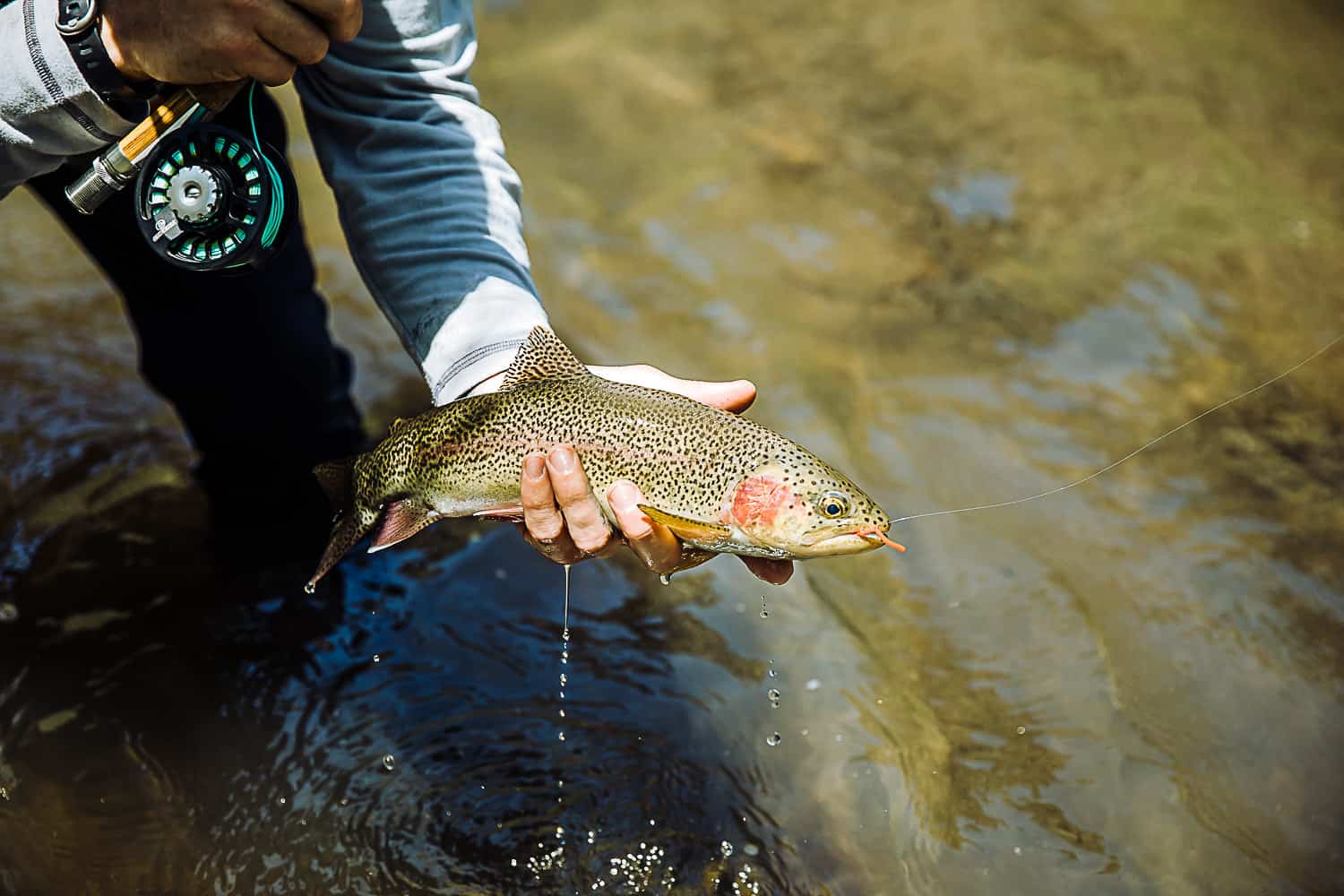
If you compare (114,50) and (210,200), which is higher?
(114,50)

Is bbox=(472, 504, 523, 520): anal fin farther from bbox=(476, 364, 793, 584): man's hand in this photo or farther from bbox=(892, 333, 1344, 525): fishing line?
bbox=(892, 333, 1344, 525): fishing line

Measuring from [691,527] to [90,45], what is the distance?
63.4 inches

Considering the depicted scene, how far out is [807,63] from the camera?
6.75m

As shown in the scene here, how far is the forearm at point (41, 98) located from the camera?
249 cm

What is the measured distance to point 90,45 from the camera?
2.48 metres

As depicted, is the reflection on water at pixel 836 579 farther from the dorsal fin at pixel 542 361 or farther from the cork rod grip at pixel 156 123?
the cork rod grip at pixel 156 123

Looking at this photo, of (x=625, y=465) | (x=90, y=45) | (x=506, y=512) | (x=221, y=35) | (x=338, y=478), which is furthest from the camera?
(x=338, y=478)

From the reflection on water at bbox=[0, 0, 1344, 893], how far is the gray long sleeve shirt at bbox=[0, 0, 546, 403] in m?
Answer: 1.32

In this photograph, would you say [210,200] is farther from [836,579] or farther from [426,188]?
[836,579]

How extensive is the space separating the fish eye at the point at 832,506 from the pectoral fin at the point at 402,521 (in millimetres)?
1018

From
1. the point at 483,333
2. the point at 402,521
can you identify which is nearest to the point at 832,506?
the point at 483,333

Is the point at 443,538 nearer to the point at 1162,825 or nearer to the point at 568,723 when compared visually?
the point at 568,723

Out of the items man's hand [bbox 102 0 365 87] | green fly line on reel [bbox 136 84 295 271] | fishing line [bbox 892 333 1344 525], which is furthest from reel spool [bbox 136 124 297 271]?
fishing line [bbox 892 333 1344 525]

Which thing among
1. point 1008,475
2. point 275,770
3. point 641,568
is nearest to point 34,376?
point 275,770
